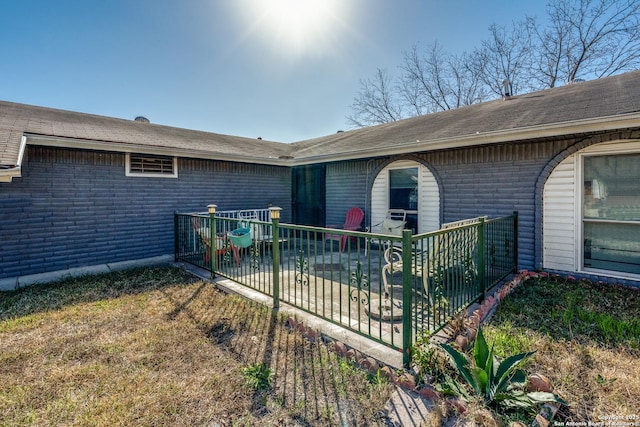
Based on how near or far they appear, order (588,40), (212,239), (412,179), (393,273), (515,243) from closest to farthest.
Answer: (393,273)
(212,239)
(515,243)
(412,179)
(588,40)

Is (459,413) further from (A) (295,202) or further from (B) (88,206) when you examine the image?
(A) (295,202)

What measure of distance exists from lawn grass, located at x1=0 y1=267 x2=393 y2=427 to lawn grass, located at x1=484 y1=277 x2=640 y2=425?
1279 millimetres

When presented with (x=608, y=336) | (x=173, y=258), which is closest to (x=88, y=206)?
(x=173, y=258)

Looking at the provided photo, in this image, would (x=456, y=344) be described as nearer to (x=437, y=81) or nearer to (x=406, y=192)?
(x=406, y=192)

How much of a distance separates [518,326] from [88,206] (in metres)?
7.12

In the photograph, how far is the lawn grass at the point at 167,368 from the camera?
1.97 m

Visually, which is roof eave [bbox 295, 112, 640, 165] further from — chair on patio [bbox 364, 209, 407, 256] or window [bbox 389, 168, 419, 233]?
chair on patio [bbox 364, 209, 407, 256]

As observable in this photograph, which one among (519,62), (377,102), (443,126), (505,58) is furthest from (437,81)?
(443,126)

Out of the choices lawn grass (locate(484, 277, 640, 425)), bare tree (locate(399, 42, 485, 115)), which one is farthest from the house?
bare tree (locate(399, 42, 485, 115))

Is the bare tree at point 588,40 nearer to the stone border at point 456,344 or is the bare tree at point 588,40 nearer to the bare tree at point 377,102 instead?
the bare tree at point 377,102

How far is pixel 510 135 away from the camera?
4598 mm

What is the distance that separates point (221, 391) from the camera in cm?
221

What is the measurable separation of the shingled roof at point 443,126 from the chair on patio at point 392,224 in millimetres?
1461

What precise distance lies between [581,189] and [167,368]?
596cm
